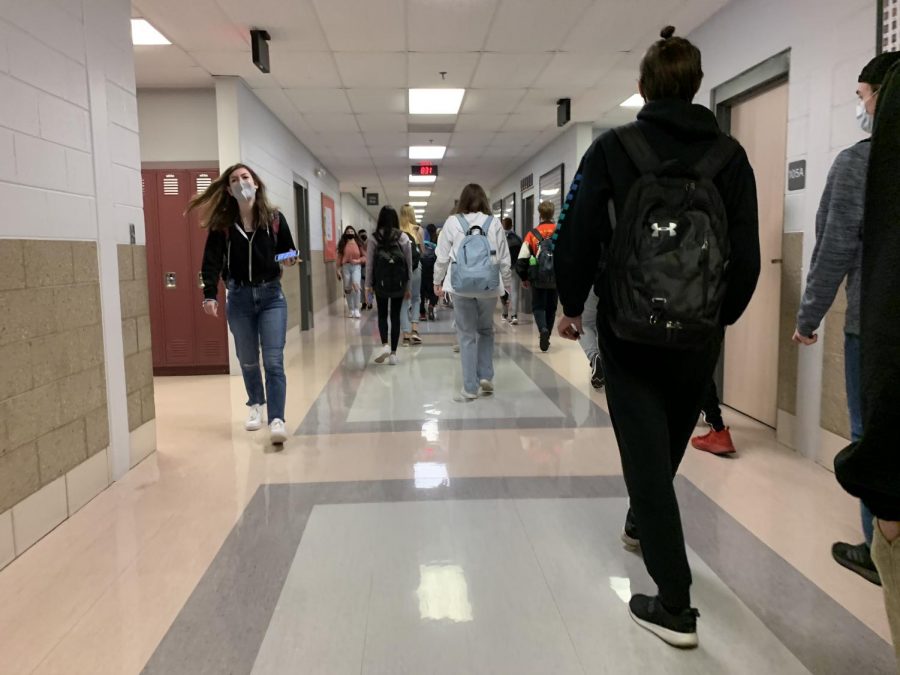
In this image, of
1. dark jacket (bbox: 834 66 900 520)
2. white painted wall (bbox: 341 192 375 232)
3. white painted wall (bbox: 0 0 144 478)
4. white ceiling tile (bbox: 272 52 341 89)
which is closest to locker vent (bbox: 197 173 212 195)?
white ceiling tile (bbox: 272 52 341 89)

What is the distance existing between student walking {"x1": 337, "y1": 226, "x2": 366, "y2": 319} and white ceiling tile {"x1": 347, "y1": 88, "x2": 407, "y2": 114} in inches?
149

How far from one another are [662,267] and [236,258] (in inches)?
105

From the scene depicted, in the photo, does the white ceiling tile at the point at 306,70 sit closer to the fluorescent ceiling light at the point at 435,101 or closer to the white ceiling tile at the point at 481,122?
the fluorescent ceiling light at the point at 435,101

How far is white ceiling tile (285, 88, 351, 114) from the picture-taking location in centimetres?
664

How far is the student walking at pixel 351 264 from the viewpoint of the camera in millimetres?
11156

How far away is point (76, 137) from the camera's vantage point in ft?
9.60

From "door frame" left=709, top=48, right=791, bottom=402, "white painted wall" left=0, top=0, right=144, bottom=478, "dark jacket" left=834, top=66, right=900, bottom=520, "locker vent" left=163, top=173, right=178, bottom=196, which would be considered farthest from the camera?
"locker vent" left=163, top=173, right=178, bottom=196

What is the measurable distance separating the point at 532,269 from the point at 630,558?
4.56 meters

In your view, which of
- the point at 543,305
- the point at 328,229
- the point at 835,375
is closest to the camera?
the point at 835,375

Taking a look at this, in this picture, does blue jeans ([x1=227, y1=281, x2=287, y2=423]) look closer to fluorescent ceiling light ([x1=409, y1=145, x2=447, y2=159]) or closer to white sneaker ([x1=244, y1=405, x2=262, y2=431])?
white sneaker ([x1=244, y1=405, x2=262, y2=431])

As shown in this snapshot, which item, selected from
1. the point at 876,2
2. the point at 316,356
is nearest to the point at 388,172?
the point at 316,356

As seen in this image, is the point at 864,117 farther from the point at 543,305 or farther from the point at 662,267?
the point at 543,305

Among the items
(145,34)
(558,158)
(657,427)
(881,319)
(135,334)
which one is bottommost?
(657,427)

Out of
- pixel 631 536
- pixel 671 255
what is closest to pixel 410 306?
pixel 631 536
